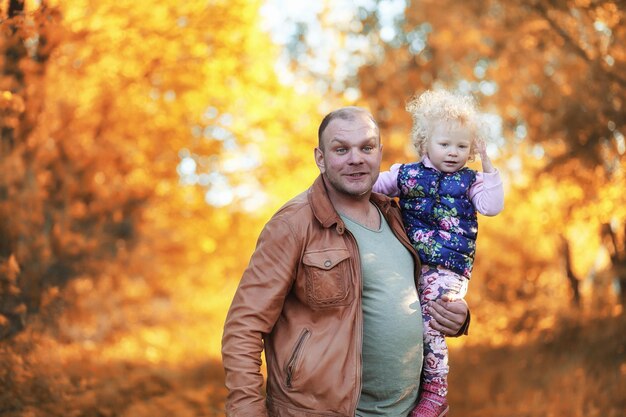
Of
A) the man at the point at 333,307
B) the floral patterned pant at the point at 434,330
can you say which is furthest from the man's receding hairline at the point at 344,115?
the floral patterned pant at the point at 434,330

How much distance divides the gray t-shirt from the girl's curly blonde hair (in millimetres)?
Answer: 629

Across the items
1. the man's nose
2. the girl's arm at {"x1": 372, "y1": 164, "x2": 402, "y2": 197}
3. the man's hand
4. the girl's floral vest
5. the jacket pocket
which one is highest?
the man's nose

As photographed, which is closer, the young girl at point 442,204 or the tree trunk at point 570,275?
the young girl at point 442,204

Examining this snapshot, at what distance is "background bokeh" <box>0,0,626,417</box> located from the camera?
6793 mm

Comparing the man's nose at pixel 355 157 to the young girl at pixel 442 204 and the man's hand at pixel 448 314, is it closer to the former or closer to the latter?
the young girl at pixel 442 204

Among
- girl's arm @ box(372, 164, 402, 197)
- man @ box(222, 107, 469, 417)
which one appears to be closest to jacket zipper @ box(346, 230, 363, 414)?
man @ box(222, 107, 469, 417)

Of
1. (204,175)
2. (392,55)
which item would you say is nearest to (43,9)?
(204,175)

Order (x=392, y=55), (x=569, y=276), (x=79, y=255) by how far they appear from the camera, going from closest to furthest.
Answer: (x=79, y=255) < (x=569, y=276) < (x=392, y=55)

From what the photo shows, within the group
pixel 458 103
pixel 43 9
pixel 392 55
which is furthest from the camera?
pixel 392 55

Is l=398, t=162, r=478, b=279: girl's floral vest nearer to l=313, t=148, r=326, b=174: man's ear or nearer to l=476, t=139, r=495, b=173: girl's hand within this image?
l=476, t=139, r=495, b=173: girl's hand

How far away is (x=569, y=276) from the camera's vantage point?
35.8ft

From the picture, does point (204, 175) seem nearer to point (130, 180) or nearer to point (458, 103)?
point (130, 180)

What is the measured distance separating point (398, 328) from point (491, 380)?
19.3 ft

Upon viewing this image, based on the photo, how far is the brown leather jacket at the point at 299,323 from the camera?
291 cm
